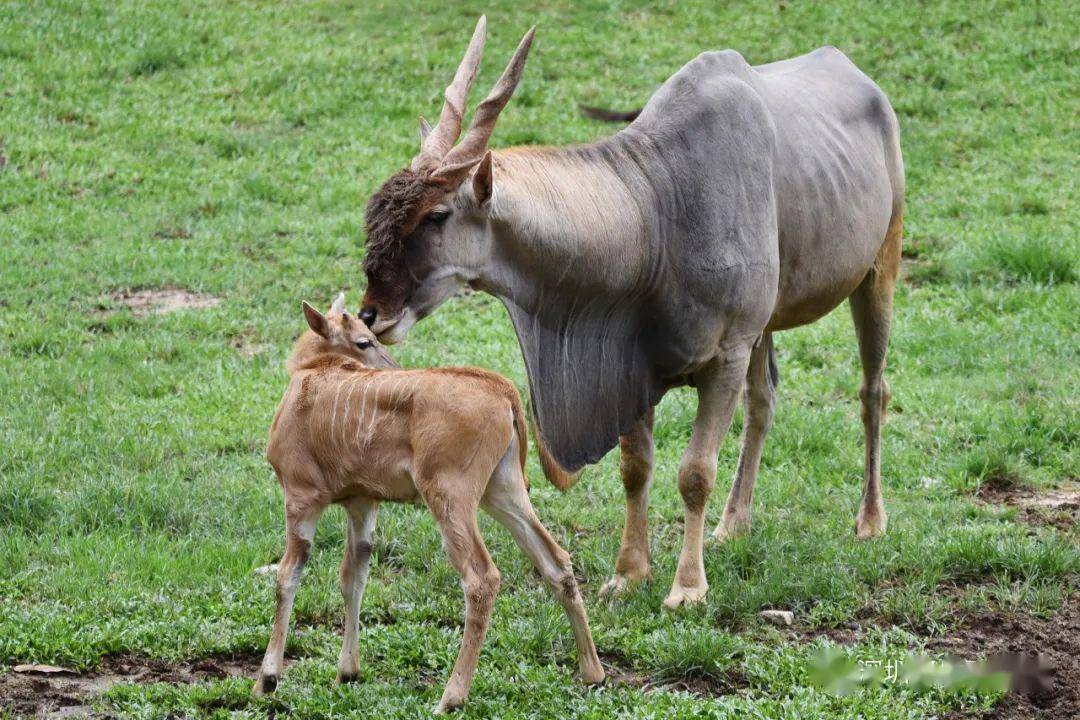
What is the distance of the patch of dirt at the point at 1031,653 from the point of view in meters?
4.86

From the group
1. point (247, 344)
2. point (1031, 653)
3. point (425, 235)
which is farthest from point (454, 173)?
point (247, 344)

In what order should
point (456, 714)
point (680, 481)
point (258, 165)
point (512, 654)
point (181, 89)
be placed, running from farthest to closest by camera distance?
1. point (181, 89)
2. point (258, 165)
3. point (680, 481)
4. point (512, 654)
5. point (456, 714)

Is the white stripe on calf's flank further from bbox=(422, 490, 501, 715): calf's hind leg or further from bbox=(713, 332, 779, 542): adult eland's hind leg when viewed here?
bbox=(713, 332, 779, 542): adult eland's hind leg

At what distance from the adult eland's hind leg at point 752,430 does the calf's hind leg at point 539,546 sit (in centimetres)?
199

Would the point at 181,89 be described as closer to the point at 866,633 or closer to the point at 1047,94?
the point at 1047,94

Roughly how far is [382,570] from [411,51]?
963 cm

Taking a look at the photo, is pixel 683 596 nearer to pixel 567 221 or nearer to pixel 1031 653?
pixel 1031 653

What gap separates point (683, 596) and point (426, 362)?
11.7 feet

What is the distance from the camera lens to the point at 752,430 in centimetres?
716

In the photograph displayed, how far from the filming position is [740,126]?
616 centimetres

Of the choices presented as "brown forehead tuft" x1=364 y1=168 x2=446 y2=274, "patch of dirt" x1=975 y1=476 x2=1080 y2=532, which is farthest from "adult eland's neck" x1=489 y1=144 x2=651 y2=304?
"patch of dirt" x1=975 y1=476 x2=1080 y2=532

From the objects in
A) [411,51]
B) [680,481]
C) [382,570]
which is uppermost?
[411,51]

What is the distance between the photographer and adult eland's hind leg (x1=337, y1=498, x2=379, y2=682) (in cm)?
504

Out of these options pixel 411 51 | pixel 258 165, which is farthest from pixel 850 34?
pixel 258 165
